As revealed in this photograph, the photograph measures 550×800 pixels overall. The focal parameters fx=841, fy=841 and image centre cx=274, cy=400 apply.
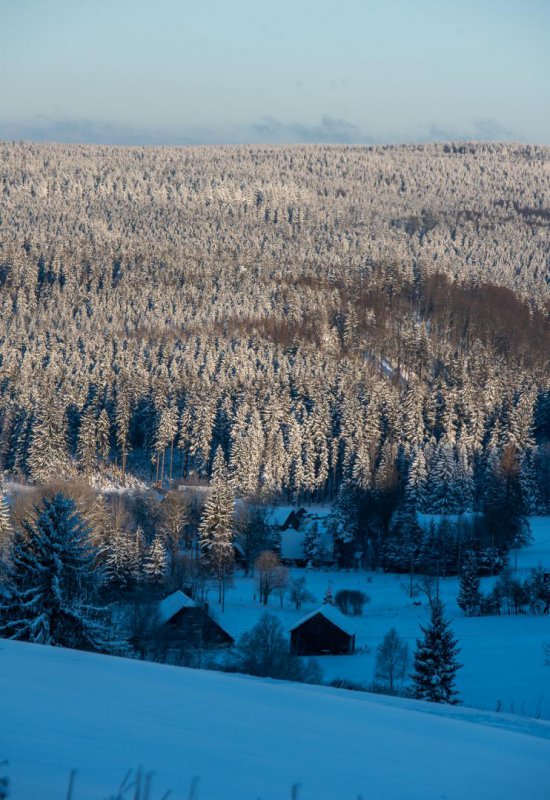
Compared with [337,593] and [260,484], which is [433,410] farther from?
[337,593]

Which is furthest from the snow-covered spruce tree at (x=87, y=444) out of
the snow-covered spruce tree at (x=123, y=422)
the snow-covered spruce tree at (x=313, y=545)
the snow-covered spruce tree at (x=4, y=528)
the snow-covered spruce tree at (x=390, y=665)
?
the snow-covered spruce tree at (x=390, y=665)

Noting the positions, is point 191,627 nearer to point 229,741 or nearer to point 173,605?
point 173,605

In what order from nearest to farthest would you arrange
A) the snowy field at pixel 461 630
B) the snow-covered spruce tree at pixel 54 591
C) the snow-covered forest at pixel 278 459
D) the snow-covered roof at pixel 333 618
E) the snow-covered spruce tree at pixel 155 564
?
1. the snow-covered spruce tree at pixel 54 591
2. the snowy field at pixel 461 630
3. the snow-covered forest at pixel 278 459
4. the snow-covered roof at pixel 333 618
5. the snow-covered spruce tree at pixel 155 564

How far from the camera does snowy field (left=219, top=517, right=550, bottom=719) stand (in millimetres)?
24156

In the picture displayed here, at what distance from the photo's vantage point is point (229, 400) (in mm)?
76188

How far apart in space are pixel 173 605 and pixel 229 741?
26.4m

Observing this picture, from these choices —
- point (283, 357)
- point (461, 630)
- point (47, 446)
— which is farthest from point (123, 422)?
point (461, 630)

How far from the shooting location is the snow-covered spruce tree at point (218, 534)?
44875mm

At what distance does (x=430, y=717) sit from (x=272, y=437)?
60807mm

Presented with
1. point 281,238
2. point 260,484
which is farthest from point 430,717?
point 281,238

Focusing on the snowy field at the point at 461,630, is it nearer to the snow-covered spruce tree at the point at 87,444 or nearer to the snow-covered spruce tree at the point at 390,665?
the snow-covered spruce tree at the point at 390,665

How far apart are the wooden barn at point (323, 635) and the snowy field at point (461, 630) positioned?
0.65 m

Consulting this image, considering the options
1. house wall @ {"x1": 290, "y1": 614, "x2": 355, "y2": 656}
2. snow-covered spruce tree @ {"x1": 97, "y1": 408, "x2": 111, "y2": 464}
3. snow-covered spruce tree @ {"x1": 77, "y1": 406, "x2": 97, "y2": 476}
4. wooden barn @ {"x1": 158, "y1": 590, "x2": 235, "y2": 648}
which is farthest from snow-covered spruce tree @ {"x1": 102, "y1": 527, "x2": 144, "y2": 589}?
snow-covered spruce tree @ {"x1": 97, "y1": 408, "x2": 111, "y2": 464}

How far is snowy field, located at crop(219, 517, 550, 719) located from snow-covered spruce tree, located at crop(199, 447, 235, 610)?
1547 millimetres
